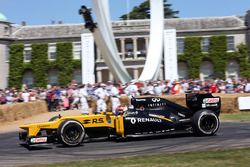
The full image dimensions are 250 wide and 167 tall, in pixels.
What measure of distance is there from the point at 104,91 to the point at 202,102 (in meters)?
12.9

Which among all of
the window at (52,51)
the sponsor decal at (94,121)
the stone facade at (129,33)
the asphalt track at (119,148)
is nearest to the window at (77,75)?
the stone facade at (129,33)

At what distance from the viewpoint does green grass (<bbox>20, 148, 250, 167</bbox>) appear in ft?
30.6

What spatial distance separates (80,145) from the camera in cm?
1340

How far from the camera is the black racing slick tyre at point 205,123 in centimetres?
1405

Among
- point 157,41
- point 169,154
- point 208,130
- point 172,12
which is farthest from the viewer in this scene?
point 172,12

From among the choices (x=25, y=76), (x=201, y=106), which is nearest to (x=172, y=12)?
(x=25, y=76)

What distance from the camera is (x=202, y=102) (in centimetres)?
1450

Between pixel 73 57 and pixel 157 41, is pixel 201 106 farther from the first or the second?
pixel 73 57

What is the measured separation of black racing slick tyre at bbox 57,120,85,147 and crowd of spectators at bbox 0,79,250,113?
13422mm

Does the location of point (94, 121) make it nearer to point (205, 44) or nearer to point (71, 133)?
point (71, 133)

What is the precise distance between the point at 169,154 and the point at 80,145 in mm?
3324

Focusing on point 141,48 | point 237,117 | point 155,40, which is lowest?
point 237,117

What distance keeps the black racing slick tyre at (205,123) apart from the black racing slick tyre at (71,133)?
10.3 feet

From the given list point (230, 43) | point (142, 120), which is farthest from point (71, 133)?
point (230, 43)
